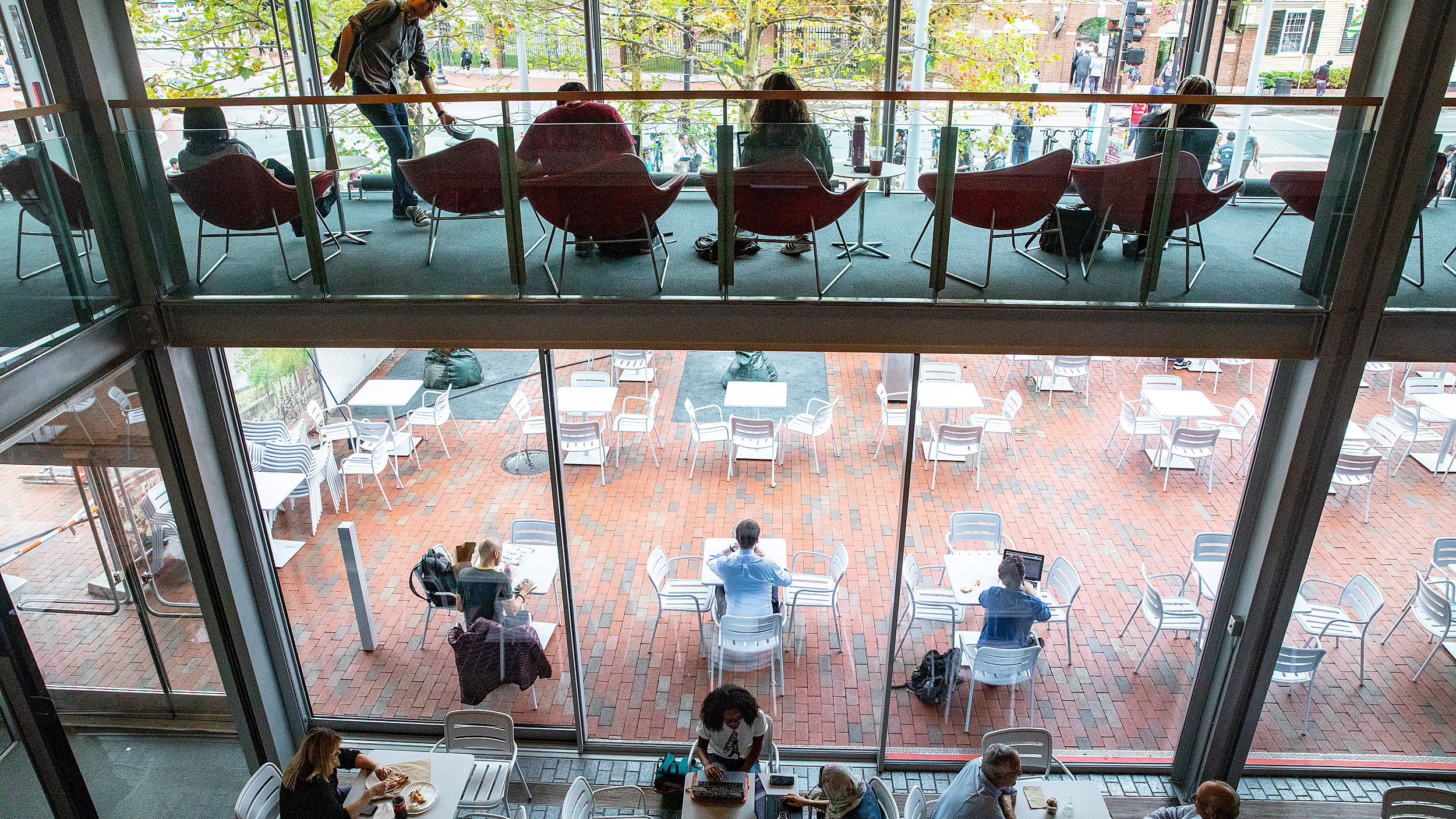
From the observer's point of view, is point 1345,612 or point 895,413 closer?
point 895,413

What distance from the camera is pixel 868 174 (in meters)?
5.04

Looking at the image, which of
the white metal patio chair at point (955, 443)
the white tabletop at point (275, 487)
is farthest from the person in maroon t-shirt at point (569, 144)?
the white tabletop at point (275, 487)

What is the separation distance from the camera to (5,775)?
460 centimetres

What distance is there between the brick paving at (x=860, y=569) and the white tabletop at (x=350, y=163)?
3.86 ft

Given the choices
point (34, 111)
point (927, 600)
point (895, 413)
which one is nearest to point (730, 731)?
point (927, 600)

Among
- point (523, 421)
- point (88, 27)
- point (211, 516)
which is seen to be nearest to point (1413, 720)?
point (523, 421)

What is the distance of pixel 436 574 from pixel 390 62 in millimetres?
3410

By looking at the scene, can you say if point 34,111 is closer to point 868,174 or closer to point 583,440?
point 583,440

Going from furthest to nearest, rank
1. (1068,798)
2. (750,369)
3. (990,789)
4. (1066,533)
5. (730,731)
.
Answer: (1066,533) → (750,369) → (730,731) → (1068,798) → (990,789)

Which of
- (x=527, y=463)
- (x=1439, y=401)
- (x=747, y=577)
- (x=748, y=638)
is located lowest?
(x=748, y=638)

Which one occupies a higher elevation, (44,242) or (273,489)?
(44,242)

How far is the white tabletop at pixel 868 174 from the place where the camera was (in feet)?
16.1

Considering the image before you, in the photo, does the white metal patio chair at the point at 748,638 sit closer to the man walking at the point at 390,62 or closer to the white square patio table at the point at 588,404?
the white square patio table at the point at 588,404

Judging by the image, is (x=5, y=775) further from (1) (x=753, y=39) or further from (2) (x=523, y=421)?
(1) (x=753, y=39)
